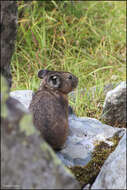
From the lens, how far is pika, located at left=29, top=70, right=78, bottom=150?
3664 mm

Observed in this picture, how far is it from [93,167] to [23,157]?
5.66ft

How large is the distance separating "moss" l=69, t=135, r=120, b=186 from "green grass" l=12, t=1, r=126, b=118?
2178mm

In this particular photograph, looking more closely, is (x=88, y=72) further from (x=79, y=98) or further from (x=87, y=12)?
(x=87, y=12)

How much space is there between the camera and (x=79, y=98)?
19.6 ft

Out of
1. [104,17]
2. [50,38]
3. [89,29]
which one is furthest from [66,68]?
[104,17]

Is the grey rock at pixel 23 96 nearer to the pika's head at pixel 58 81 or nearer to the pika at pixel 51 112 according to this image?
the pika's head at pixel 58 81

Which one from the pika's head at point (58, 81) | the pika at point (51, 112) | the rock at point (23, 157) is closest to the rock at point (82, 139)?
the pika at point (51, 112)

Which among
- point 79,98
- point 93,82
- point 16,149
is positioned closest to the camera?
point 16,149

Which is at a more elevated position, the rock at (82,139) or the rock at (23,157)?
the rock at (23,157)

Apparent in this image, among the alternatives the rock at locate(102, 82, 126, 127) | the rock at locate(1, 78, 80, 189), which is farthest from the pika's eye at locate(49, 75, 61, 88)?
the rock at locate(1, 78, 80, 189)

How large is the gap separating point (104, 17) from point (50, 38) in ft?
6.67

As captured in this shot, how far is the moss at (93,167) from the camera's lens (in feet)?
11.5

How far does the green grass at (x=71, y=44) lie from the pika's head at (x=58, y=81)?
136 cm

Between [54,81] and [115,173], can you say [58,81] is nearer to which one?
[54,81]
